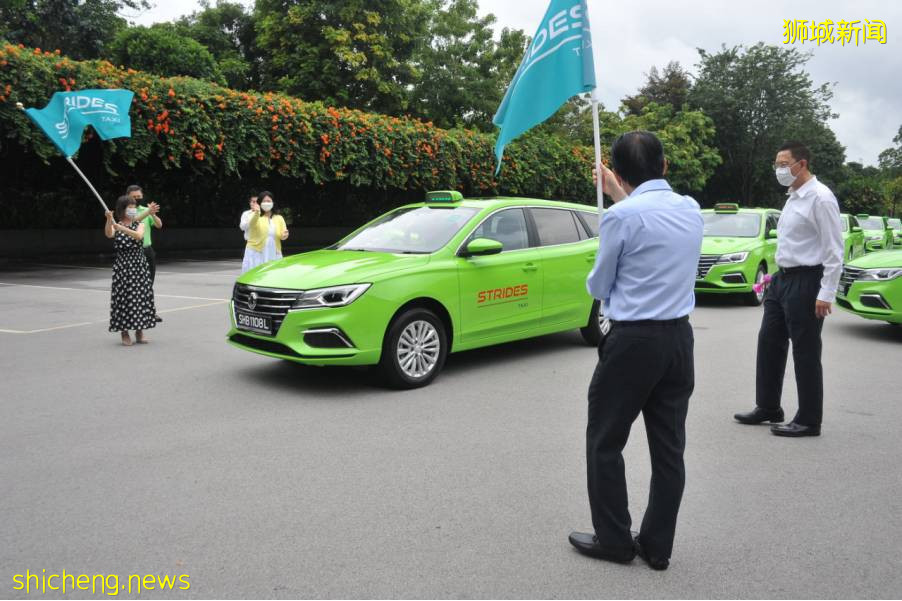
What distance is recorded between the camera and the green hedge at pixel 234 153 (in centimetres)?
1700

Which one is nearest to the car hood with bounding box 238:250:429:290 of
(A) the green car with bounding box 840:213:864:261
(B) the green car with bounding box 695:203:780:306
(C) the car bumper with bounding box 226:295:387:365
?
(C) the car bumper with bounding box 226:295:387:365

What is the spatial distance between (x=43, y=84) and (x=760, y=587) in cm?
1692

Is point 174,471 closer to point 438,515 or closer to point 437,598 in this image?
point 438,515

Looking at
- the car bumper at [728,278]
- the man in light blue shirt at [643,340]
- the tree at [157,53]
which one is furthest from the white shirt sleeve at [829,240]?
the tree at [157,53]

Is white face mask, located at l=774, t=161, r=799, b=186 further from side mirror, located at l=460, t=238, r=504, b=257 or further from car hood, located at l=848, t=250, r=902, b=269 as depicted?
car hood, located at l=848, t=250, r=902, b=269

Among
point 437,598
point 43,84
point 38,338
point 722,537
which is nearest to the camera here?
point 437,598

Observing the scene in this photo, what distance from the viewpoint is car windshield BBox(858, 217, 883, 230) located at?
1008 inches

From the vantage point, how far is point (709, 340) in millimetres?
9734

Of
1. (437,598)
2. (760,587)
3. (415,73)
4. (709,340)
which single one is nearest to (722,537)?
(760,587)

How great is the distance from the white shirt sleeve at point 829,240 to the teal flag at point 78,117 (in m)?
8.63

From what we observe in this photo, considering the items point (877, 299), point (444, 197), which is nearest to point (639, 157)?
point (444, 197)

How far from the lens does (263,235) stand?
12.1 m

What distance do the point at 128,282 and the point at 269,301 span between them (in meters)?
2.96

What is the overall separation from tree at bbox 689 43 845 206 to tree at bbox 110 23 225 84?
102 ft
